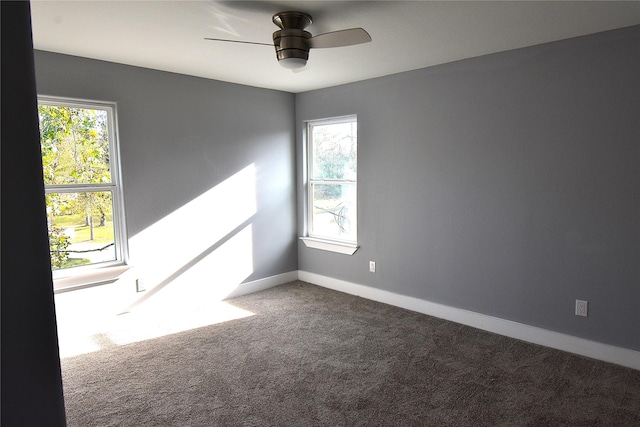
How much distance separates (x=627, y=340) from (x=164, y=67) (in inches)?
170

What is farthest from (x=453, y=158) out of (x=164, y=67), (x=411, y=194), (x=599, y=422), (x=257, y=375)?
(x=164, y=67)

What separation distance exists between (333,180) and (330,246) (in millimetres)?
782

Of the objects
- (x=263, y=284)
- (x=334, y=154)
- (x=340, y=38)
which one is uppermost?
(x=340, y=38)

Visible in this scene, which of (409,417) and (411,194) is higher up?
(411,194)

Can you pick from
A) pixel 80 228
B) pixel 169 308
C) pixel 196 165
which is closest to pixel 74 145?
pixel 80 228

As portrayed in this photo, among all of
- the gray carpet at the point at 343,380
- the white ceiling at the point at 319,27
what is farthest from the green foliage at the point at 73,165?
the gray carpet at the point at 343,380

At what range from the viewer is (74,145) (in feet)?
11.1

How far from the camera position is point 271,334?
11.5 ft

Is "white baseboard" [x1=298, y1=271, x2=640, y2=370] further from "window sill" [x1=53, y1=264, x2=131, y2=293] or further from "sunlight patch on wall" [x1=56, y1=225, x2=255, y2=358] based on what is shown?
"window sill" [x1=53, y1=264, x2=131, y2=293]

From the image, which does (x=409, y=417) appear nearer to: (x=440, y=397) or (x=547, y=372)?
(x=440, y=397)

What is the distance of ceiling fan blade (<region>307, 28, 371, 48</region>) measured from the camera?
227 cm

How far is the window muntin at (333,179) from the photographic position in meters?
4.61

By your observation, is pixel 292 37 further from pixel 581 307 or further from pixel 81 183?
pixel 581 307

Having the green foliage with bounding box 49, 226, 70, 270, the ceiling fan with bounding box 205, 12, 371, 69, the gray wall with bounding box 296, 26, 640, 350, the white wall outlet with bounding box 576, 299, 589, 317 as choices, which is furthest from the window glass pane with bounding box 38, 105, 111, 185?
the white wall outlet with bounding box 576, 299, 589, 317
